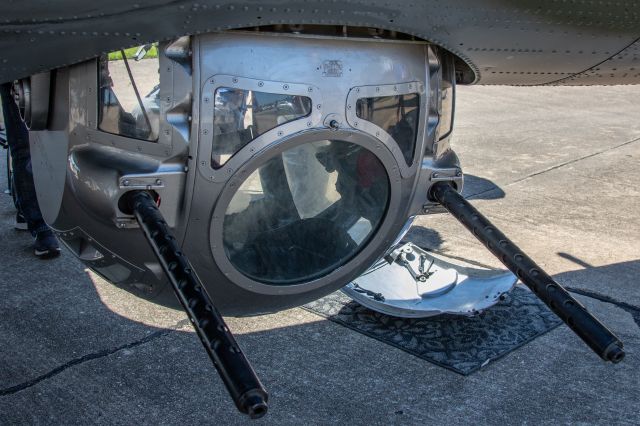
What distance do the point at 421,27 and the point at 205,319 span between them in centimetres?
135

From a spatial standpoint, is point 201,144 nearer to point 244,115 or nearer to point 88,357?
point 244,115

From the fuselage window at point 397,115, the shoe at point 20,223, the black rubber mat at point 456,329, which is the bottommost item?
the shoe at point 20,223

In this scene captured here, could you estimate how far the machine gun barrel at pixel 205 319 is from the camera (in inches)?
81.5

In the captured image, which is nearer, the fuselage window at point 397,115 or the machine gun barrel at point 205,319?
the machine gun barrel at point 205,319

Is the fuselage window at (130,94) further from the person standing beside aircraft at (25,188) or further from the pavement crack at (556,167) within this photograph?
the pavement crack at (556,167)

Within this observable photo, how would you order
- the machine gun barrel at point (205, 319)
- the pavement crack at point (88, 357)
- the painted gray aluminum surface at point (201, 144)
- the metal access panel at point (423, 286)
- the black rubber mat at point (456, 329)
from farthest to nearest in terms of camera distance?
the metal access panel at point (423, 286) < the black rubber mat at point (456, 329) < the pavement crack at point (88, 357) < the painted gray aluminum surface at point (201, 144) < the machine gun barrel at point (205, 319)

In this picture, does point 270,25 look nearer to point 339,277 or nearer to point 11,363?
point 339,277

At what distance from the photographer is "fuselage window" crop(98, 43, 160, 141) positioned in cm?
289

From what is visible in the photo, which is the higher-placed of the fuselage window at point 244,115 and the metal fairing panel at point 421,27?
the metal fairing panel at point 421,27

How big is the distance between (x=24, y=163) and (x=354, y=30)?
325 cm

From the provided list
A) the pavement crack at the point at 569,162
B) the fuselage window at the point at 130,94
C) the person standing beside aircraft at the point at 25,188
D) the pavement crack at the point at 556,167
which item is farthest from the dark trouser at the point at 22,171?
the pavement crack at the point at 569,162

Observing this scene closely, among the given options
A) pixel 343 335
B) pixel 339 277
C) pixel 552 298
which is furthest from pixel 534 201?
pixel 552 298

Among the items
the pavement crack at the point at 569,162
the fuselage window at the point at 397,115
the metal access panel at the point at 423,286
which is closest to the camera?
the fuselage window at the point at 397,115

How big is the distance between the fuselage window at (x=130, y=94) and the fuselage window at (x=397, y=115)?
743 millimetres
